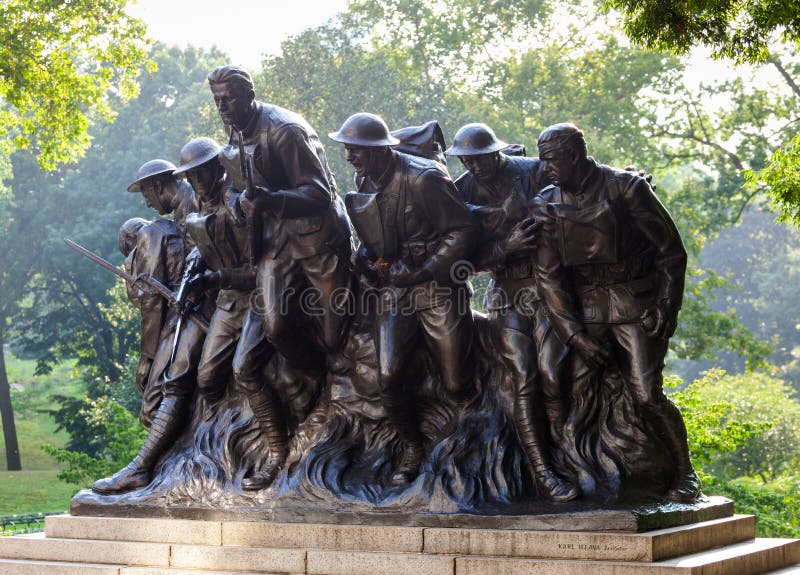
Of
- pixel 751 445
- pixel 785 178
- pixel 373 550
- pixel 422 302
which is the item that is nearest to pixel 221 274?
pixel 422 302

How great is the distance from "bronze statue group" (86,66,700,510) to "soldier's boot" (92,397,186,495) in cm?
2

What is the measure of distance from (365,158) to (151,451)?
3193mm

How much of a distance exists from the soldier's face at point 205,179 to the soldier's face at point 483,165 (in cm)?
213

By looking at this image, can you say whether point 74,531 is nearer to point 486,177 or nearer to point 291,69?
point 486,177

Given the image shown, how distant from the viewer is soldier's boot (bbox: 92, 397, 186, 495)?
973 cm

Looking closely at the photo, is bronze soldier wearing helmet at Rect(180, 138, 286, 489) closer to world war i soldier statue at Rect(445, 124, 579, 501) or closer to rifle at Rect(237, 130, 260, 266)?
rifle at Rect(237, 130, 260, 266)

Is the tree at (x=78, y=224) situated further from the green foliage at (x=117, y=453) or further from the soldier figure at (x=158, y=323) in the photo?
the soldier figure at (x=158, y=323)

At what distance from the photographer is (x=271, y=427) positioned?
9.45 metres

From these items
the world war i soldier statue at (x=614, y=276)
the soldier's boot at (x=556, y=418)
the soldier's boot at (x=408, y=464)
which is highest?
the world war i soldier statue at (x=614, y=276)

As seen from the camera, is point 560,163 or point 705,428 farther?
point 705,428

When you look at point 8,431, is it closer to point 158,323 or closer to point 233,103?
point 158,323

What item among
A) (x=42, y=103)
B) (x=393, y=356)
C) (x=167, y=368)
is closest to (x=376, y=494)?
(x=393, y=356)

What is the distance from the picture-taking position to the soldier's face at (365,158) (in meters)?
8.78

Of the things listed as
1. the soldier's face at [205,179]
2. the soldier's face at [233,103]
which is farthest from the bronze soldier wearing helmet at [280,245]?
the soldier's face at [205,179]
